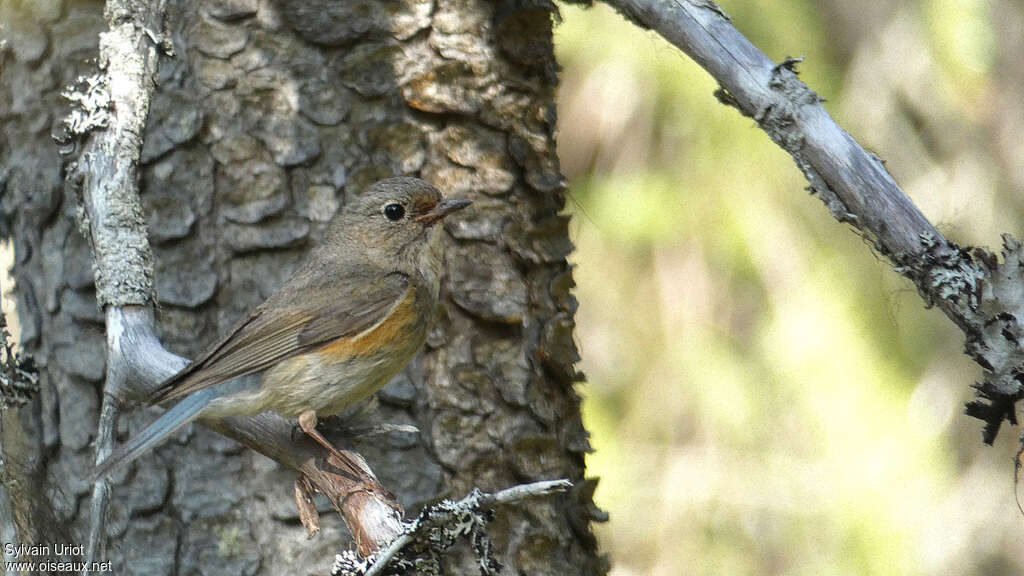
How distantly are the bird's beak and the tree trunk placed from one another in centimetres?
17

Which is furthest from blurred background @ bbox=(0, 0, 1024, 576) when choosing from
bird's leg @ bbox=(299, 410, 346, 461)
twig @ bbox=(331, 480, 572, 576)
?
twig @ bbox=(331, 480, 572, 576)

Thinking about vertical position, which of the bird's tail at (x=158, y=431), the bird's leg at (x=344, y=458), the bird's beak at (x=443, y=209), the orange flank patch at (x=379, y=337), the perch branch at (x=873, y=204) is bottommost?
the bird's tail at (x=158, y=431)

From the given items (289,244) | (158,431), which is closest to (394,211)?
(289,244)

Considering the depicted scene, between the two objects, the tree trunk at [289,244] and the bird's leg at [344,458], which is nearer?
the bird's leg at [344,458]

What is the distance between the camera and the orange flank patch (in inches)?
139

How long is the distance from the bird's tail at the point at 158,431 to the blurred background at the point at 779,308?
2.29 metres

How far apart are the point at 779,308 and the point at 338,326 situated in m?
2.41

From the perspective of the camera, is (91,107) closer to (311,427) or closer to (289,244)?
(289,244)

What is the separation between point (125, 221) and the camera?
129 inches

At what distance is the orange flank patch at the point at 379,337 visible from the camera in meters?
3.54

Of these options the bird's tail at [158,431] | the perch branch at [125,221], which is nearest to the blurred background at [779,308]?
the perch branch at [125,221]

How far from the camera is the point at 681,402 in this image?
5.40 metres

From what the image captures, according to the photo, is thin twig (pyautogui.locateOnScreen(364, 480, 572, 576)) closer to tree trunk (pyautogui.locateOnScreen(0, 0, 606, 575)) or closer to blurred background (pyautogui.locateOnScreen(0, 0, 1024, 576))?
tree trunk (pyautogui.locateOnScreen(0, 0, 606, 575))

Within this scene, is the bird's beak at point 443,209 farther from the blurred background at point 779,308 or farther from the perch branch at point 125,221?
the blurred background at point 779,308
